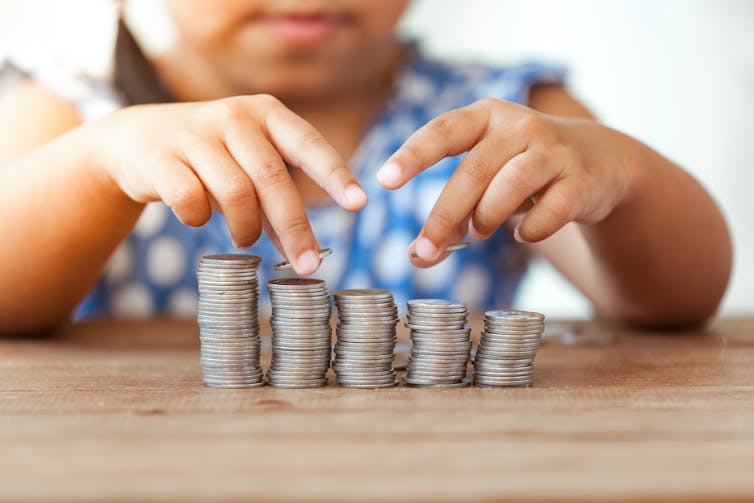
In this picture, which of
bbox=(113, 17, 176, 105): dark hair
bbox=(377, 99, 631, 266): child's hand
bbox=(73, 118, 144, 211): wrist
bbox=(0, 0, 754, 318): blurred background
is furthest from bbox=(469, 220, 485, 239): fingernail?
bbox=(0, 0, 754, 318): blurred background

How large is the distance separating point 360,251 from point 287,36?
0.43 metres

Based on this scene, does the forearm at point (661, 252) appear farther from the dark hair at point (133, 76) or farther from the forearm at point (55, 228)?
the dark hair at point (133, 76)

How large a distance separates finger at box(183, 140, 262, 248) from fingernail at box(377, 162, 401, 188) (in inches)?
5.1

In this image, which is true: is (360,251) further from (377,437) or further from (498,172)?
(377,437)

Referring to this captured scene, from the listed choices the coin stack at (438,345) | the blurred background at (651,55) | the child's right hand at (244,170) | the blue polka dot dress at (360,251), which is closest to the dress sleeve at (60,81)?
the blue polka dot dress at (360,251)

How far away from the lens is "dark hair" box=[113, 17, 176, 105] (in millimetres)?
1836

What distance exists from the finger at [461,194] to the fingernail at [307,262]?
0.11 meters

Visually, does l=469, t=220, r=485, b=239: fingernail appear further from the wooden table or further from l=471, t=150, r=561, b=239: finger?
the wooden table

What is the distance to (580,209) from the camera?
1072 millimetres

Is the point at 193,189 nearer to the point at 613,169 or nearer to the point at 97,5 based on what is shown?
the point at 613,169

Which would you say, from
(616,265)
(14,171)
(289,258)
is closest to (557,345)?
(616,265)

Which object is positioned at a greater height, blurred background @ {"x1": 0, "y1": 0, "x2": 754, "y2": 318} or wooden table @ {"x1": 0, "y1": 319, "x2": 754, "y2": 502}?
wooden table @ {"x1": 0, "y1": 319, "x2": 754, "y2": 502}

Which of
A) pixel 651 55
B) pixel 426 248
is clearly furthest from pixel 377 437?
pixel 651 55

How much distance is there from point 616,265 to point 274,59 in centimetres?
62
